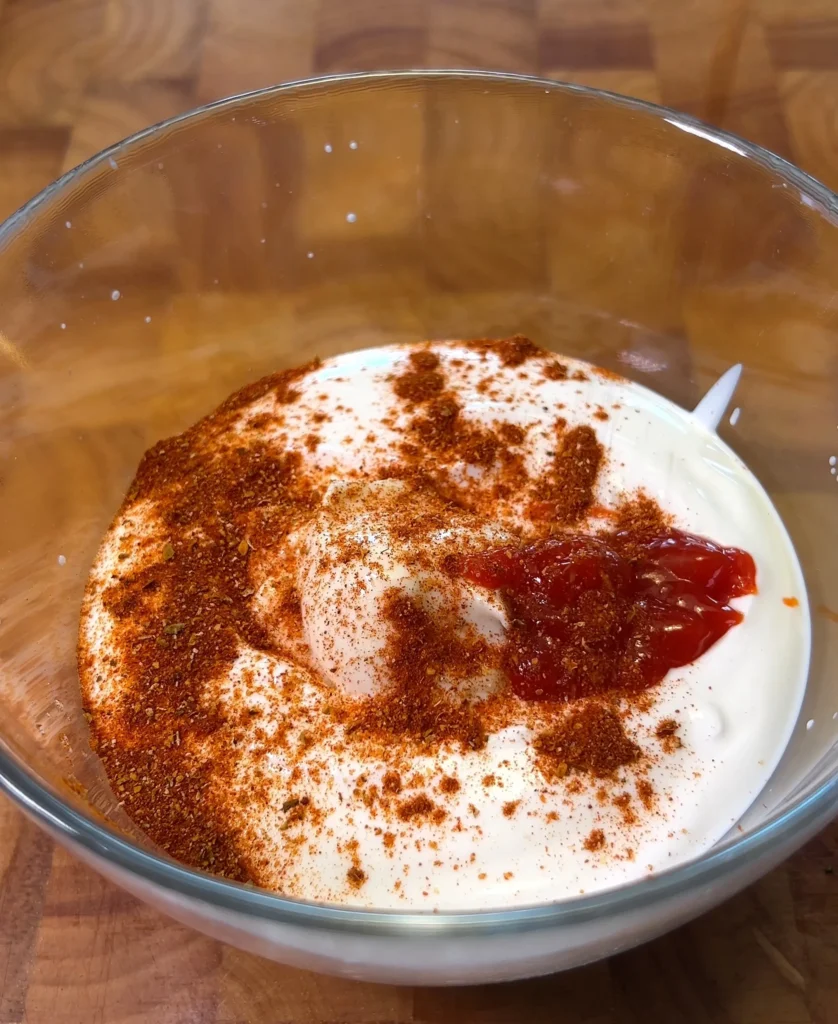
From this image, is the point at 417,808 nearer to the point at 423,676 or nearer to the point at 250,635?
the point at 423,676

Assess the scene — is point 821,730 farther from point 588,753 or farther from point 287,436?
point 287,436

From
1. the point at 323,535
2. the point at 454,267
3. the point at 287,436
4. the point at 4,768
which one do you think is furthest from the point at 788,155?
the point at 4,768

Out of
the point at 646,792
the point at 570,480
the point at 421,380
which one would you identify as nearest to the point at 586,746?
the point at 646,792

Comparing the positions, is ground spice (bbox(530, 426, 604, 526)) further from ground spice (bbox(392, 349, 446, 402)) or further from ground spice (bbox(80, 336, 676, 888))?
ground spice (bbox(392, 349, 446, 402))

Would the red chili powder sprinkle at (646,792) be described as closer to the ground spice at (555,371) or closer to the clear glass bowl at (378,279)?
the clear glass bowl at (378,279)

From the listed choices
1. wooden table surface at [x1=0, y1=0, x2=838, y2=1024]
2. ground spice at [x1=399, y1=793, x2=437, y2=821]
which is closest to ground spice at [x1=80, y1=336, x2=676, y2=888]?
ground spice at [x1=399, y1=793, x2=437, y2=821]

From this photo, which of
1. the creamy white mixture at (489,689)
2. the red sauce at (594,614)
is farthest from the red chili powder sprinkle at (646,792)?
the red sauce at (594,614)
